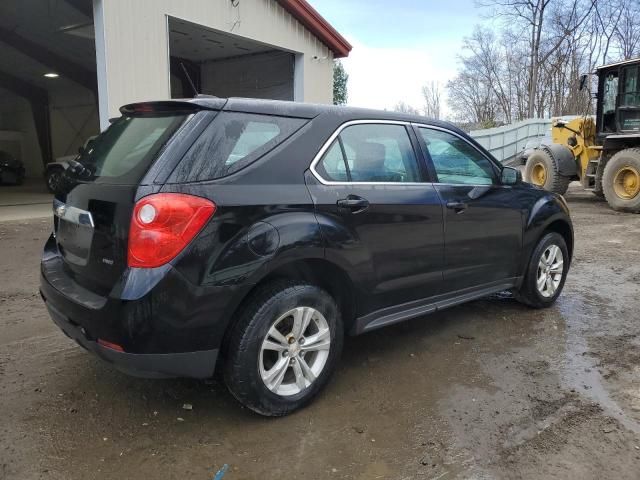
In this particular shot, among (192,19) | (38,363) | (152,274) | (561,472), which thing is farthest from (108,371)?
(192,19)

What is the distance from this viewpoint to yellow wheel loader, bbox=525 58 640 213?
1129cm

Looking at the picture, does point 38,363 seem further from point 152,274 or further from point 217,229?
point 217,229

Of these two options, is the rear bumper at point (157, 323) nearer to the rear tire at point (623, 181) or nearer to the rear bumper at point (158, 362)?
the rear bumper at point (158, 362)

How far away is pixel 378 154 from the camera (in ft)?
11.3

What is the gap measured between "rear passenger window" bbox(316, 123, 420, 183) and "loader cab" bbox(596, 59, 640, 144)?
32.9 ft

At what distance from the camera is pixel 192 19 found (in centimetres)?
1015

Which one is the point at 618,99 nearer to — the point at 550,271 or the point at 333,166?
the point at 550,271

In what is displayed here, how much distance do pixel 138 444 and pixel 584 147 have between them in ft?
44.0

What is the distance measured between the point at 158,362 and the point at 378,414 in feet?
4.23

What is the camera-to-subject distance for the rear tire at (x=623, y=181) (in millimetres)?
11242

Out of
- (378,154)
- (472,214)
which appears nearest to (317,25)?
(472,214)

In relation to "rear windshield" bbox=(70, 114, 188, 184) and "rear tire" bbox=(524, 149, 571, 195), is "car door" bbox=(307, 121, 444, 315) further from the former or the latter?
"rear tire" bbox=(524, 149, 571, 195)

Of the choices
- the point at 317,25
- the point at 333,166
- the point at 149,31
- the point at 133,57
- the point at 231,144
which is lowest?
the point at 333,166

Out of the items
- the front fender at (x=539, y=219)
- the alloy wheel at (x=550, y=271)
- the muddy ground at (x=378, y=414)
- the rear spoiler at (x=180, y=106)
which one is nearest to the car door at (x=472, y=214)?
the front fender at (x=539, y=219)
